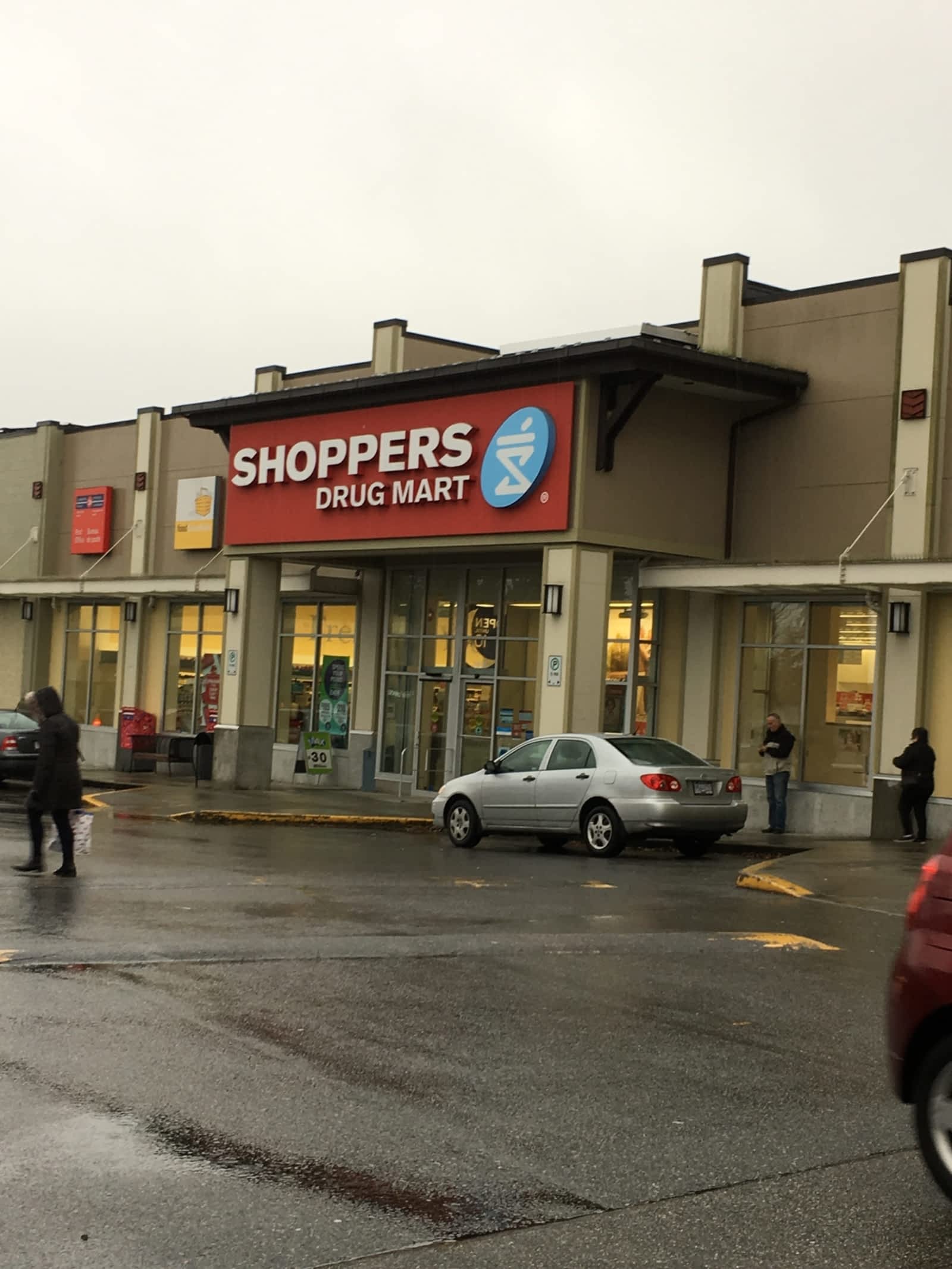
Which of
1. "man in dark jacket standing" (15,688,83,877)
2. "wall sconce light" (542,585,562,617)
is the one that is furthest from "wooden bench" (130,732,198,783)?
"man in dark jacket standing" (15,688,83,877)

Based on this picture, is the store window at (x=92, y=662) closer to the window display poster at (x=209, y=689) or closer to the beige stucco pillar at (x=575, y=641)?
the window display poster at (x=209, y=689)

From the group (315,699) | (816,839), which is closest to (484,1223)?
(816,839)

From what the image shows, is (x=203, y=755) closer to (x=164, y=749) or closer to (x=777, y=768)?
(x=164, y=749)

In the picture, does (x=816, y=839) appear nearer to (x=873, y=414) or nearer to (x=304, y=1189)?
(x=873, y=414)

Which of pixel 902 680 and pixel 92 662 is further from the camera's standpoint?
pixel 92 662

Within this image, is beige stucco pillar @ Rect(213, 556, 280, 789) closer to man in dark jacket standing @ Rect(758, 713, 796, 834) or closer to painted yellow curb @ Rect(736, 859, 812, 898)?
man in dark jacket standing @ Rect(758, 713, 796, 834)

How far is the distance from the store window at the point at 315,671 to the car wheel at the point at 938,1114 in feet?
83.0

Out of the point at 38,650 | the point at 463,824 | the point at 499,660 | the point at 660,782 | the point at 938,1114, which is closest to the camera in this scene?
the point at 938,1114

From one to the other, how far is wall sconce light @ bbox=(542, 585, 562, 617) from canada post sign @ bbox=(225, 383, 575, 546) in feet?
3.01

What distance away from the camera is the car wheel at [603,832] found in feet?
62.0

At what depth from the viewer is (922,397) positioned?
2216 cm

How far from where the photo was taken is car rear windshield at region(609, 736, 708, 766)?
1927 centimetres

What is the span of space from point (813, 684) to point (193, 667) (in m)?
15.9

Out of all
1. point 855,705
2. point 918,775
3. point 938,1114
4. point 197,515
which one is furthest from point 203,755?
point 938,1114
